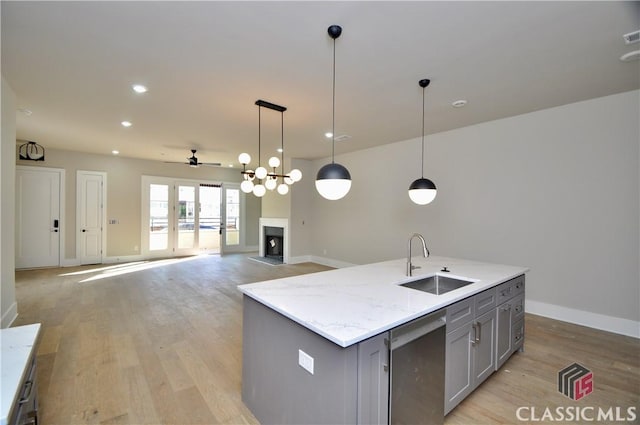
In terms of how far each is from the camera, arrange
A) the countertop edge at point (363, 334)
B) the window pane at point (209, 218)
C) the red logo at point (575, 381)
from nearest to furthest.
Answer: the countertop edge at point (363, 334) < the red logo at point (575, 381) < the window pane at point (209, 218)

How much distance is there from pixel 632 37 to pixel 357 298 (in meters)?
2.97

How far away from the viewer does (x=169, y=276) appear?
6.00m

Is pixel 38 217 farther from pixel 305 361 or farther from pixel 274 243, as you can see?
pixel 305 361

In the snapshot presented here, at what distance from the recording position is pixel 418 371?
1654 mm

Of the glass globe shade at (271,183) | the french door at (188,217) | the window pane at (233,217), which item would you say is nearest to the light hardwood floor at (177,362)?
the glass globe shade at (271,183)

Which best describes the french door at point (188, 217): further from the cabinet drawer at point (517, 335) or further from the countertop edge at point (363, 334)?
the cabinet drawer at point (517, 335)

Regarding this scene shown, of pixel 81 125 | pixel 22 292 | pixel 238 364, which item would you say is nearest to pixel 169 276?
pixel 22 292

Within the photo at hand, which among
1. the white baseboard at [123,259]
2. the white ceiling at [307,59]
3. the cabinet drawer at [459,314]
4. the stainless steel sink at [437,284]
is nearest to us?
the cabinet drawer at [459,314]

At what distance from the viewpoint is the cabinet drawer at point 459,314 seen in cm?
189

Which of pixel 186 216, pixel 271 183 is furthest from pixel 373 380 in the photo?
pixel 186 216

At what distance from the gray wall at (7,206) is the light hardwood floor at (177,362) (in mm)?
445

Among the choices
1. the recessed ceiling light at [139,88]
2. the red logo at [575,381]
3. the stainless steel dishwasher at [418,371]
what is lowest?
the red logo at [575,381]

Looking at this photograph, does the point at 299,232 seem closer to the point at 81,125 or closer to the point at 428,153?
the point at 428,153

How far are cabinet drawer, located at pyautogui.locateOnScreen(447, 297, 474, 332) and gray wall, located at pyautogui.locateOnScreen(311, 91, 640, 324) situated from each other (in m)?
2.70
